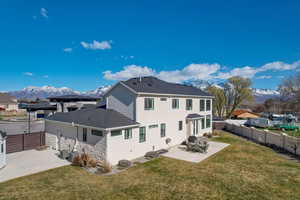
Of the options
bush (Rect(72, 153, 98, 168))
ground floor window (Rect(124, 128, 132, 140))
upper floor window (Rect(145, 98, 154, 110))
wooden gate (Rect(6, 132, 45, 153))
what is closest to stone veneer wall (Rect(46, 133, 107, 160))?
bush (Rect(72, 153, 98, 168))

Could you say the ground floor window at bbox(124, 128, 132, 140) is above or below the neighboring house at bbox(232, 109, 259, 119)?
above

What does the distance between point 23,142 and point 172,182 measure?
48.0 feet

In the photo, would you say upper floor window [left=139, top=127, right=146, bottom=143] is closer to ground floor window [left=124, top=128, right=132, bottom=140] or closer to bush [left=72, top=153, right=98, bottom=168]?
ground floor window [left=124, top=128, right=132, bottom=140]

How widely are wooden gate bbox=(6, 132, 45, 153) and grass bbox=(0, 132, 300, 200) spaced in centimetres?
700

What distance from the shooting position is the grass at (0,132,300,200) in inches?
324

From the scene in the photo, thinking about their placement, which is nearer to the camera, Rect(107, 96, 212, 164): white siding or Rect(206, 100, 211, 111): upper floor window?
Rect(107, 96, 212, 164): white siding

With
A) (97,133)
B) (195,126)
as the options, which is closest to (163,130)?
(195,126)

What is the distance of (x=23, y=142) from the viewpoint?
1554cm

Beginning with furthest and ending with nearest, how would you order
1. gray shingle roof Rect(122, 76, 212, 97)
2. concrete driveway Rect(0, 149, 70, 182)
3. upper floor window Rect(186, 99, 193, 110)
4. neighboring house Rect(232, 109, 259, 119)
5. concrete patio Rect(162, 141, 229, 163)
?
neighboring house Rect(232, 109, 259, 119), upper floor window Rect(186, 99, 193, 110), gray shingle roof Rect(122, 76, 212, 97), concrete patio Rect(162, 141, 229, 163), concrete driveway Rect(0, 149, 70, 182)

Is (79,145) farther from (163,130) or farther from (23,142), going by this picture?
(163,130)

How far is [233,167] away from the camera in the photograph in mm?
11930

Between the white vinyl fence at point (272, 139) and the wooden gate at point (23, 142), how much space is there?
24.6 metres

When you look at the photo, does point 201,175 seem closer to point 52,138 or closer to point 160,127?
point 160,127

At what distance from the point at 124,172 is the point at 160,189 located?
3104 mm
